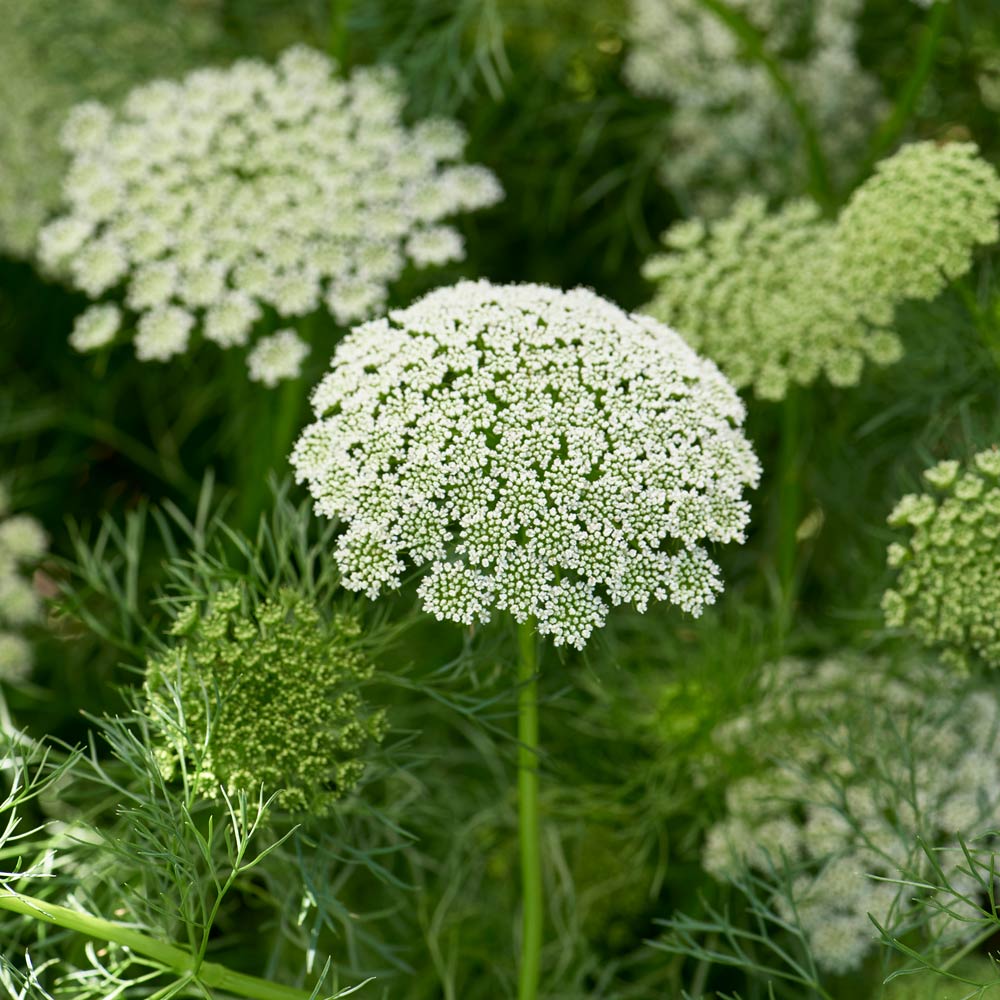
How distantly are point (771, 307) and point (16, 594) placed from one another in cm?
128

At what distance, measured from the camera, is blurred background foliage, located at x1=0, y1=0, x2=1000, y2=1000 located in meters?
1.75

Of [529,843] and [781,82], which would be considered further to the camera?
[781,82]

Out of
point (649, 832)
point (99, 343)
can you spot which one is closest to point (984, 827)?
point (649, 832)

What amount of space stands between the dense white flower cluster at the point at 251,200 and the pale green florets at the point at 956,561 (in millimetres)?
777

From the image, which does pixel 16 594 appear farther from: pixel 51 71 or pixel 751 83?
pixel 751 83

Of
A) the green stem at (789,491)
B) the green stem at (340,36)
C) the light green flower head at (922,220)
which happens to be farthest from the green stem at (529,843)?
the green stem at (340,36)

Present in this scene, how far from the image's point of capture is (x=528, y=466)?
1198mm

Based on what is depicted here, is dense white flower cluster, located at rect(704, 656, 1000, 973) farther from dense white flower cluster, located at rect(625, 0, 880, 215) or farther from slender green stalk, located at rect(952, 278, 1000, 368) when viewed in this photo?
dense white flower cluster, located at rect(625, 0, 880, 215)

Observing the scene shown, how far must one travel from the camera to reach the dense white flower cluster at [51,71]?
6.82 feet

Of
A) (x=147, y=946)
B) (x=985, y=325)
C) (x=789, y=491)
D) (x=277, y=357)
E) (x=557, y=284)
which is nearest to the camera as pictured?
(x=147, y=946)

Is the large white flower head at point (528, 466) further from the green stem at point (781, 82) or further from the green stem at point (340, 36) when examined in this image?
the green stem at point (340, 36)

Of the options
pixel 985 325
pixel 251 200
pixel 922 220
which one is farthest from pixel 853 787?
pixel 251 200

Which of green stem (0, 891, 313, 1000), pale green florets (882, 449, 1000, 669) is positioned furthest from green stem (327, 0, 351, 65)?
green stem (0, 891, 313, 1000)

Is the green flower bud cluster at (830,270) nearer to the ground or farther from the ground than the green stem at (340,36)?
nearer to the ground
